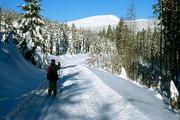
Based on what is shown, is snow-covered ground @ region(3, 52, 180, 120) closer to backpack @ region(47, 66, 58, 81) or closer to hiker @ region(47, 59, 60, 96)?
hiker @ region(47, 59, 60, 96)

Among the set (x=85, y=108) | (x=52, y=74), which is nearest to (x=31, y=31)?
(x=52, y=74)

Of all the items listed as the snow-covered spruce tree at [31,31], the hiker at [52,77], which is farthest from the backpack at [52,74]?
the snow-covered spruce tree at [31,31]

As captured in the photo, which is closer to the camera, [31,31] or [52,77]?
[52,77]

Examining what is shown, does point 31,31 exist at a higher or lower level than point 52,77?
higher

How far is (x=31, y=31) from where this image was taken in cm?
4672

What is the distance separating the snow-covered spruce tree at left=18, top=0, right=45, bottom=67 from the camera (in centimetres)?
4641

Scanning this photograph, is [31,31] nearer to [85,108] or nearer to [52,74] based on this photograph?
[52,74]

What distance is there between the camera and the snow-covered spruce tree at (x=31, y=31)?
46406 millimetres

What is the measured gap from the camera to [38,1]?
47.7m

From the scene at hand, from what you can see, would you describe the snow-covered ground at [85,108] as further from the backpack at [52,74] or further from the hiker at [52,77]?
the backpack at [52,74]

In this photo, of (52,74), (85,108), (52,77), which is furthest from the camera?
(52,74)

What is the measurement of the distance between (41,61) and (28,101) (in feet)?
106

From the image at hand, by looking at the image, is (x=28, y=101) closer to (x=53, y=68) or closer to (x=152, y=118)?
(x=53, y=68)

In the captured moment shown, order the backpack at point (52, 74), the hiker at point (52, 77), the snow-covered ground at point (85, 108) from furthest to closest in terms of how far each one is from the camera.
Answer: the backpack at point (52, 74), the hiker at point (52, 77), the snow-covered ground at point (85, 108)
